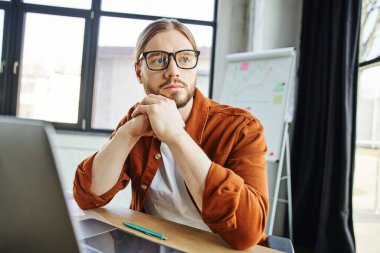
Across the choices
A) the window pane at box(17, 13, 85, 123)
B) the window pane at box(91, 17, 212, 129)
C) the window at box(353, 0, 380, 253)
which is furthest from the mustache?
the window pane at box(17, 13, 85, 123)

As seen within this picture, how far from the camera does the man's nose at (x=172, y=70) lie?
108cm

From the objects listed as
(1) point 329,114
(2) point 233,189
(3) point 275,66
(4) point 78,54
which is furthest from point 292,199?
(4) point 78,54

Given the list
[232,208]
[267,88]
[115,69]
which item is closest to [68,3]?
[115,69]

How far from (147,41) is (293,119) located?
2030 millimetres

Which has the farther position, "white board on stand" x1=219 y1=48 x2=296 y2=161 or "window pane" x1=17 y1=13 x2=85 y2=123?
"window pane" x1=17 y1=13 x2=85 y2=123

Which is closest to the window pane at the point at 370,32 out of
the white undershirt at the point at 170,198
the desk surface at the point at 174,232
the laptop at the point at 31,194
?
the white undershirt at the point at 170,198

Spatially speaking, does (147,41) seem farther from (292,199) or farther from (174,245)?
(292,199)

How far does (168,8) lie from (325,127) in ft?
6.84

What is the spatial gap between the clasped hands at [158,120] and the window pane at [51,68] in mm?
2603

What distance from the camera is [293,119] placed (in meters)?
2.83

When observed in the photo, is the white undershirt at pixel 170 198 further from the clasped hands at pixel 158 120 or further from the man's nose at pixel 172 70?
the man's nose at pixel 172 70

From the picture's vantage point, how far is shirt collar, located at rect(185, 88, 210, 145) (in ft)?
3.50

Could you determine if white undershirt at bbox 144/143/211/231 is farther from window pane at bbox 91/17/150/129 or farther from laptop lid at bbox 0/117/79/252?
window pane at bbox 91/17/150/129

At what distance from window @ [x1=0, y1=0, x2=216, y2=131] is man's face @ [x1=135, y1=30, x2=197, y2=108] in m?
2.39
